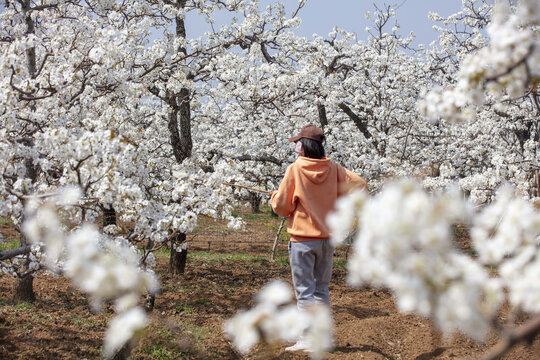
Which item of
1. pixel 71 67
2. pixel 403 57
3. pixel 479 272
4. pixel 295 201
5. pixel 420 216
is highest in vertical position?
pixel 403 57

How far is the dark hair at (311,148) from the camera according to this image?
14.7ft

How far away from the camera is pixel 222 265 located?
388 inches

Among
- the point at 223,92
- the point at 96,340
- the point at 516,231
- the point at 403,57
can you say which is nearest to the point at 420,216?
the point at 516,231

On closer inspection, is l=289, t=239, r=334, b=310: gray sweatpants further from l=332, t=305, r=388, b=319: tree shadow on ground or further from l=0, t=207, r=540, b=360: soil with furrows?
l=332, t=305, r=388, b=319: tree shadow on ground

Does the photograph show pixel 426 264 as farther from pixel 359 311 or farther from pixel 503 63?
pixel 359 311

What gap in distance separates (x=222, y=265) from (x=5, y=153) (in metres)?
6.84

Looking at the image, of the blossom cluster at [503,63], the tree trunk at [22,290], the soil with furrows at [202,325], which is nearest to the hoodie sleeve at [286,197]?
the soil with furrows at [202,325]

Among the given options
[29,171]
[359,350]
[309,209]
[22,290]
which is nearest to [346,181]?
[309,209]

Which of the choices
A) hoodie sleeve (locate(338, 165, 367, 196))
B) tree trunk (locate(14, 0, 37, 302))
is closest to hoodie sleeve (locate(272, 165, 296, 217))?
hoodie sleeve (locate(338, 165, 367, 196))

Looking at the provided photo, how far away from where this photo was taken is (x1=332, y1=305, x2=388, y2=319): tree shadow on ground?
645 centimetres

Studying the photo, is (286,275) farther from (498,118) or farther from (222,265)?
(498,118)

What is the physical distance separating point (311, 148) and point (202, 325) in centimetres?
273

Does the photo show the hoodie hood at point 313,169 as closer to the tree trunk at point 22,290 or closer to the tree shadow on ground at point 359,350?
the tree shadow on ground at point 359,350

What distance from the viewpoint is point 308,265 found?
438 cm
